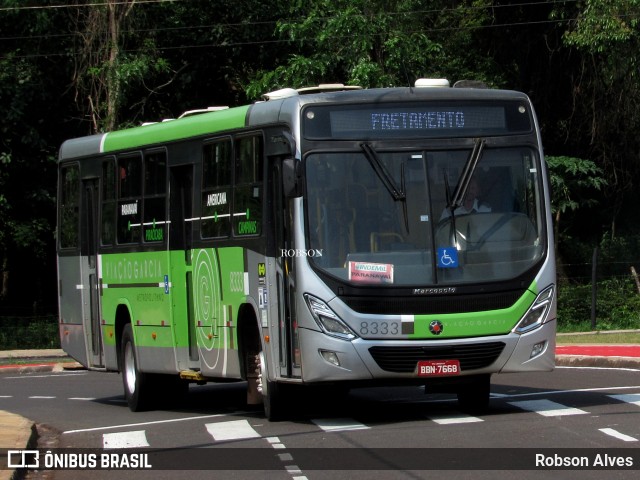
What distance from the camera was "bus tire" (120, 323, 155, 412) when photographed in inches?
688

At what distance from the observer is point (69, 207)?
776 inches

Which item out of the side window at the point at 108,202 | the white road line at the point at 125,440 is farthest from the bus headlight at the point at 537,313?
the side window at the point at 108,202

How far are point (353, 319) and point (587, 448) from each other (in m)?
2.85

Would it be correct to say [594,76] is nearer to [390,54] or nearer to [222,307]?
[390,54]

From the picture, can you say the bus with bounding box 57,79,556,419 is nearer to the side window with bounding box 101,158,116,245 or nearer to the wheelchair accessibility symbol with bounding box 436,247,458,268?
the wheelchair accessibility symbol with bounding box 436,247,458,268

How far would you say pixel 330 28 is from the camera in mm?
31141

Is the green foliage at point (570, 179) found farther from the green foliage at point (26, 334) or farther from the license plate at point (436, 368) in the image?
the license plate at point (436, 368)

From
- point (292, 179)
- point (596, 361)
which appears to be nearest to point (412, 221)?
point (292, 179)

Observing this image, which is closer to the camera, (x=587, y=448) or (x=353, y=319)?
(x=587, y=448)

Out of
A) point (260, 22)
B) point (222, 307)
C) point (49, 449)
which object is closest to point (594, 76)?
point (260, 22)

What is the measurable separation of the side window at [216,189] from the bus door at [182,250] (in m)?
0.50

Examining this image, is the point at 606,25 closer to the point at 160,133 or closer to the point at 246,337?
the point at 160,133

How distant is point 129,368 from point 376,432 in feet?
18.8

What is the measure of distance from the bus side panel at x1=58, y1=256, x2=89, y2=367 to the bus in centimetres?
445
